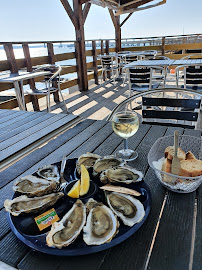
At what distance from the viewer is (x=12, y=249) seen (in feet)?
1.38

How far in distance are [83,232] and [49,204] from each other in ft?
0.39

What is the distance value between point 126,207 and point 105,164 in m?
0.17

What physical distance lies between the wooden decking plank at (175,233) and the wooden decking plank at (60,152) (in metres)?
0.43

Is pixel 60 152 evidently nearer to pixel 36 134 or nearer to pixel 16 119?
pixel 36 134

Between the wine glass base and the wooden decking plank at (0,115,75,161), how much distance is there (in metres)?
0.45

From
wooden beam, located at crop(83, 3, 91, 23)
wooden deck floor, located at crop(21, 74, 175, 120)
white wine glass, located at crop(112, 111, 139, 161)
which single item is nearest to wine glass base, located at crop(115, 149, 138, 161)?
white wine glass, located at crop(112, 111, 139, 161)

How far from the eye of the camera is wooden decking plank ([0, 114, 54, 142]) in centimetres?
107

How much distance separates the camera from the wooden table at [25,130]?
0.90 metres

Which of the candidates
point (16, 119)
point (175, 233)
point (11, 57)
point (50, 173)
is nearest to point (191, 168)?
point (175, 233)

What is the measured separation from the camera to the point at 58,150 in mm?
860

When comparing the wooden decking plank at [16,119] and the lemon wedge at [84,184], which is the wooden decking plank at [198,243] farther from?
the wooden decking plank at [16,119]

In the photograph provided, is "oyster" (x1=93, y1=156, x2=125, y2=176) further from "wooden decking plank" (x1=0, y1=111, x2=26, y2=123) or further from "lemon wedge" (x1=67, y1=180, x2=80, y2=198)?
"wooden decking plank" (x1=0, y1=111, x2=26, y2=123)

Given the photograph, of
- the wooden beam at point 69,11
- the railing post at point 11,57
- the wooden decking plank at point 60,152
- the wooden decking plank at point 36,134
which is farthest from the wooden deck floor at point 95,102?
the wooden decking plank at point 60,152

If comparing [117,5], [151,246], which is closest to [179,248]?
[151,246]
